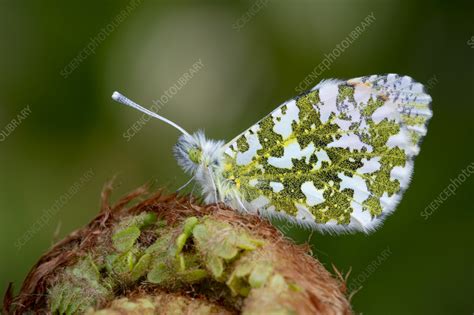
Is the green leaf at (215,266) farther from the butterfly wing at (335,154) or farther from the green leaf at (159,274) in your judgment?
the butterfly wing at (335,154)

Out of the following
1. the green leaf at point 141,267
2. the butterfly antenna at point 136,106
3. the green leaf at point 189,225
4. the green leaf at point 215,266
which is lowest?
the green leaf at point 141,267

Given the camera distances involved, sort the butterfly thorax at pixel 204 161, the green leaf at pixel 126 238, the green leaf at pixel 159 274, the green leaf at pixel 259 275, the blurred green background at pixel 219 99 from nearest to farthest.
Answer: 1. the green leaf at pixel 259 275
2. the green leaf at pixel 159 274
3. the green leaf at pixel 126 238
4. the butterfly thorax at pixel 204 161
5. the blurred green background at pixel 219 99

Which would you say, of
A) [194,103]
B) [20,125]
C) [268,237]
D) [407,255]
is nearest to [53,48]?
[20,125]

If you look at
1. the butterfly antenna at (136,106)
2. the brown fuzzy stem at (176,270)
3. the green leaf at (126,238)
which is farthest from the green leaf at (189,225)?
the butterfly antenna at (136,106)

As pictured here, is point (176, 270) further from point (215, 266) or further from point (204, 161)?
point (204, 161)

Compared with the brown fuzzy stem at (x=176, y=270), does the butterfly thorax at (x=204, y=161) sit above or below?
above

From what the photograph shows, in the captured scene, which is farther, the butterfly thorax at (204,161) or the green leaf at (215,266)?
the butterfly thorax at (204,161)

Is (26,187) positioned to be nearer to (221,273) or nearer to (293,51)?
(293,51)

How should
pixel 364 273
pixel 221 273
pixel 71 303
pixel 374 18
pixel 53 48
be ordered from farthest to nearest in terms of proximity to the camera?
pixel 374 18, pixel 53 48, pixel 364 273, pixel 71 303, pixel 221 273
